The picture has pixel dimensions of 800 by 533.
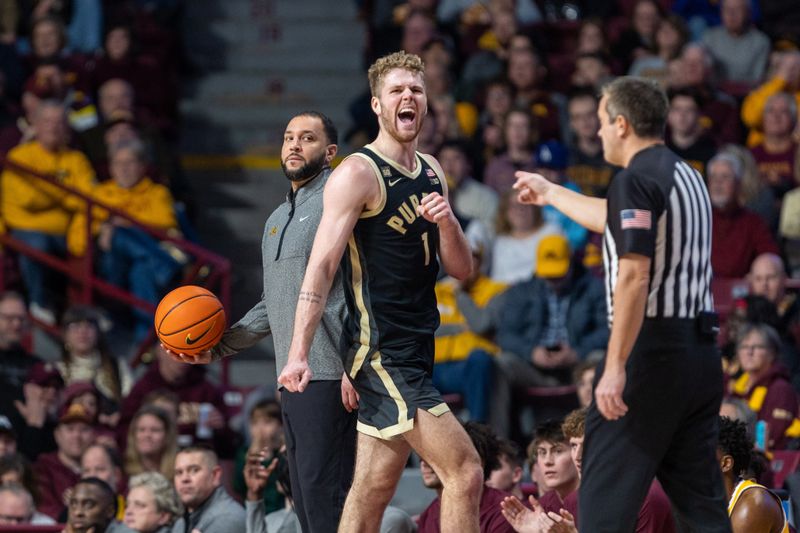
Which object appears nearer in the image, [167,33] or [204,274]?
[204,274]

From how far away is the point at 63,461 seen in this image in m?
10.4

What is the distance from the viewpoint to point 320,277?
5.93m

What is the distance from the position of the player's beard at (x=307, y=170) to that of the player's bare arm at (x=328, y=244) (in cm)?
53

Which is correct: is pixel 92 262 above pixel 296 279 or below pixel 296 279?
below

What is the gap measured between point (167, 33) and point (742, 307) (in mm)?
6863

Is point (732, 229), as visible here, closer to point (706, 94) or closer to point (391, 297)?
point (706, 94)

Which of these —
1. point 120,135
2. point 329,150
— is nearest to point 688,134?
point 120,135

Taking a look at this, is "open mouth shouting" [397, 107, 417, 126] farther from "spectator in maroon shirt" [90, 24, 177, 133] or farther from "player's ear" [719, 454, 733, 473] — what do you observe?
"spectator in maroon shirt" [90, 24, 177, 133]

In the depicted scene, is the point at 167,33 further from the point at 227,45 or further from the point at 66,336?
the point at 66,336

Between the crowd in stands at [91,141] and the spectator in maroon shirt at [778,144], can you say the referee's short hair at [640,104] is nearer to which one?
the crowd in stands at [91,141]

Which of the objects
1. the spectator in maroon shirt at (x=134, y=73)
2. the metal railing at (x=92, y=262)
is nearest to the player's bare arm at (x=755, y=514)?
the metal railing at (x=92, y=262)

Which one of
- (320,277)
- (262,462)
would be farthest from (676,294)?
(262,462)

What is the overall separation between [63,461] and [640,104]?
20.0ft

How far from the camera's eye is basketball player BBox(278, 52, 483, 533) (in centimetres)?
593
